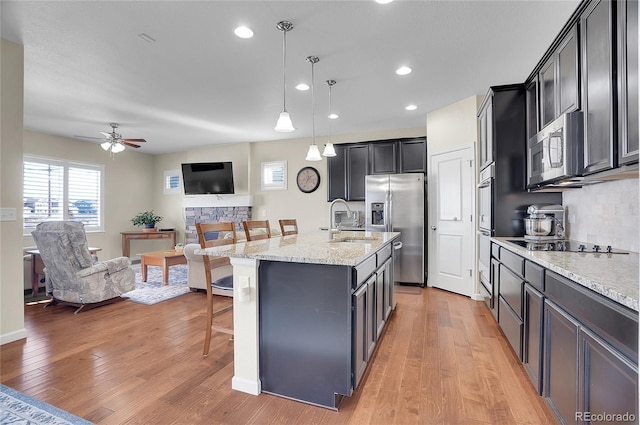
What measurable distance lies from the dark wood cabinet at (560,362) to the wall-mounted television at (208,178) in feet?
19.8

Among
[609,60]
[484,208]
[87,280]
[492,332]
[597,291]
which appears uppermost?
[609,60]

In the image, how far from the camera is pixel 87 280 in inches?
141

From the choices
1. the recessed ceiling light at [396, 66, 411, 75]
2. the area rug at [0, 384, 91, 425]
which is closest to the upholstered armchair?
the area rug at [0, 384, 91, 425]

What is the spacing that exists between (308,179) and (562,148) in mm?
4657

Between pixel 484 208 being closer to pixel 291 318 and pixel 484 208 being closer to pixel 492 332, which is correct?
pixel 492 332

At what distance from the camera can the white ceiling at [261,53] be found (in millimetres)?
2305

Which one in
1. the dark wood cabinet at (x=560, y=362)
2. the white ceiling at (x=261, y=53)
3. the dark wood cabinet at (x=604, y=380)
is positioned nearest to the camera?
the dark wood cabinet at (x=604, y=380)

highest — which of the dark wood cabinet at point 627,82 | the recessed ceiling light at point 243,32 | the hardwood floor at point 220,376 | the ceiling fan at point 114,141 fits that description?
the recessed ceiling light at point 243,32

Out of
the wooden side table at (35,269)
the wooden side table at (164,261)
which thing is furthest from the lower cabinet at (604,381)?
the wooden side table at (35,269)

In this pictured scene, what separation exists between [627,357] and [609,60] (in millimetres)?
1521

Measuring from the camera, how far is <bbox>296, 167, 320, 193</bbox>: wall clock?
20.5 ft

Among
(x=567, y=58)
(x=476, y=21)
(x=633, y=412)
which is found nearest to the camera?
(x=633, y=412)

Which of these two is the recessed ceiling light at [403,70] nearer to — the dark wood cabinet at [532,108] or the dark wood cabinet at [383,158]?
the dark wood cabinet at [532,108]

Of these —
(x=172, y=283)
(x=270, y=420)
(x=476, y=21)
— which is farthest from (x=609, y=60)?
Answer: (x=172, y=283)
